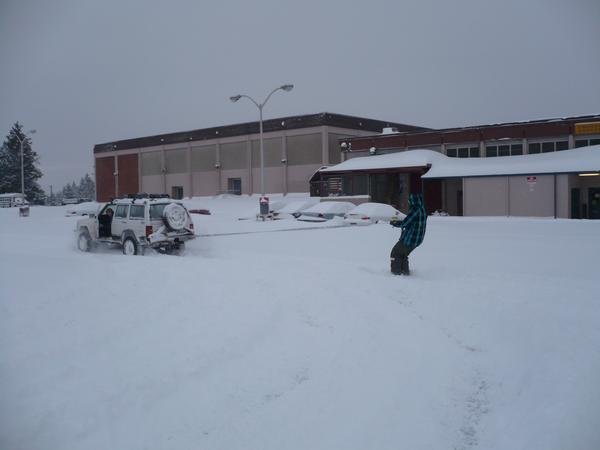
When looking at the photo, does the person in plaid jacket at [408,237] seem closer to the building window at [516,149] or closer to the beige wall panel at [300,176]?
the building window at [516,149]

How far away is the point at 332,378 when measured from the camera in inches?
264

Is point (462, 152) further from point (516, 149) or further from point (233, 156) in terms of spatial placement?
point (233, 156)

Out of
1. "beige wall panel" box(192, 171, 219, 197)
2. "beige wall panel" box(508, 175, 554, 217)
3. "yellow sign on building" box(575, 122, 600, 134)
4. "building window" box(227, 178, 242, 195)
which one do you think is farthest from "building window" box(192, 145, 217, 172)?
"yellow sign on building" box(575, 122, 600, 134)

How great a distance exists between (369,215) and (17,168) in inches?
2832

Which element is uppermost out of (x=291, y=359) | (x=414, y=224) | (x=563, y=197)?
(x=563, y=197)

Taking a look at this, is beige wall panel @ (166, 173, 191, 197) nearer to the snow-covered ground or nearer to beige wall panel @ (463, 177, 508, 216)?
beige wall panel @ (463, 177, 508, 216)

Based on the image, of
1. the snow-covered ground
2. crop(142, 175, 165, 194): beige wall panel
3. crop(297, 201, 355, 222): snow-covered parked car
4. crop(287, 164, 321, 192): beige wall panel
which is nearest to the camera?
the snow-covered ground

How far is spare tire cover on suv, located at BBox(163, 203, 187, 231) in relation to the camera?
54.3 ft

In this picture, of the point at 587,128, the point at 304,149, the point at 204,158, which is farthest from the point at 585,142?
the point at 204,158

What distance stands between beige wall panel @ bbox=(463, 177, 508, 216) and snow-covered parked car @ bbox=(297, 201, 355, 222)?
8042mm

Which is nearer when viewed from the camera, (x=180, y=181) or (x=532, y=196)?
(x=532, y=196)

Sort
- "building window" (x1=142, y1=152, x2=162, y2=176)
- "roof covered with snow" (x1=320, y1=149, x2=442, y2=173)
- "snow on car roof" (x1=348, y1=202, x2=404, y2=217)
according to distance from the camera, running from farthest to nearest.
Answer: "building window" (x1=142, y1=152, x2=162, y2=176) < "roof covered with snow" (x1=320, y1=149, x2=442, y2=173) < "snow on car roof" (x1=348, y1=202, x2=404, y2=217)

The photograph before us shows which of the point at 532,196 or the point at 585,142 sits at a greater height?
the point at 585,142

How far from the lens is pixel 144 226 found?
1642 cm
